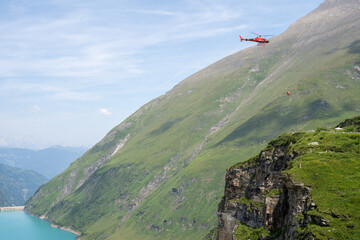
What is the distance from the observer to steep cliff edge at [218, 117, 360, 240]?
155 feet

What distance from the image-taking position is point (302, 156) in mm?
63594

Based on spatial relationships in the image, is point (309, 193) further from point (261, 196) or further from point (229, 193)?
point (229, 193)

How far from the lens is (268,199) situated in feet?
214

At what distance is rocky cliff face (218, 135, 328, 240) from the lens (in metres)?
53.1

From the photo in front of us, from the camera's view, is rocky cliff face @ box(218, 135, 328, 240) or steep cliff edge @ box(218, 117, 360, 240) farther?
rocky cliff face @ box(218, 135, 328, 240)

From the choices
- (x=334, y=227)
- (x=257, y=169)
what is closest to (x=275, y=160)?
(x=257, y=169)

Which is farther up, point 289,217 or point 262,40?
point 262,40

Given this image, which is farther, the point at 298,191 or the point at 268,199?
the point at 268,199

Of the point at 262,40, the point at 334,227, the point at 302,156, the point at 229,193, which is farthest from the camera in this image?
the point at 262,40

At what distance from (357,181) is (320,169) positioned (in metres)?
5.62

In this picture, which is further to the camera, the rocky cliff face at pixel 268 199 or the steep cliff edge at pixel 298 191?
the rocky cliff face at pixel 268 199

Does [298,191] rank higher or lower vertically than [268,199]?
higher

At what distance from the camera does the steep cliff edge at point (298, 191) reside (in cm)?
4728

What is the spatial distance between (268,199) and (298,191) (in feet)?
36.6
